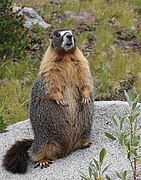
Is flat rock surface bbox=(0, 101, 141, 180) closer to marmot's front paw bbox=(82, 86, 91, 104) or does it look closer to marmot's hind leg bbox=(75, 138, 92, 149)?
marmot's hind leg bbox=(75, 138, 92, 149)

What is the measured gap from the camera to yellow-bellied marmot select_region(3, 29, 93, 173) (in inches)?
181

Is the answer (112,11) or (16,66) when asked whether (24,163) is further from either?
(112,11)

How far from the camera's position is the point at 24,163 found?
15.6 ft

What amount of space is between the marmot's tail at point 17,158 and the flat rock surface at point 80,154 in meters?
0.05

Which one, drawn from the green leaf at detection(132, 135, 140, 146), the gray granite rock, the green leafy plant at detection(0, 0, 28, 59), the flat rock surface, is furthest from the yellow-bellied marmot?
the gray granite rock

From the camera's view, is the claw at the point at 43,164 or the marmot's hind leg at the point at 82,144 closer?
the claw at the point at 43,164

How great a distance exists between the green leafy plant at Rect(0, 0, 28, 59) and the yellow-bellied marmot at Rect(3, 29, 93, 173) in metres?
2.94

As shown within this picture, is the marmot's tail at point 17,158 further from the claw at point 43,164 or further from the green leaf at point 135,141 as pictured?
the green leaf at point 135,141

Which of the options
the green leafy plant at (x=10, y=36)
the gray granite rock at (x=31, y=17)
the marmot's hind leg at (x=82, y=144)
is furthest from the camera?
the gray granite rock at (x=31, y=17)

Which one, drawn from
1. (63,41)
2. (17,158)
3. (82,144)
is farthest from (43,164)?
(63,41)

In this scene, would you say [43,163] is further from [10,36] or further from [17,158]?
[10,36]

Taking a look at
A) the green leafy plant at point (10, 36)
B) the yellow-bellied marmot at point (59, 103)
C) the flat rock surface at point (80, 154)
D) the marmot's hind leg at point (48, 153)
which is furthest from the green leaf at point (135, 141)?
the green leafy plant at point (10, 36)

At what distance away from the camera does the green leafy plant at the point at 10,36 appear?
7594 millimetres

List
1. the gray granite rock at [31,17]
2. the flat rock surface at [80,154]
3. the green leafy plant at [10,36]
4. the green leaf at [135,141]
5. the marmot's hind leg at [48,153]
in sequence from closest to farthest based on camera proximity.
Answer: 1. the green leaf at [135,141]
2. the flat rock surface at [80,154]
3. the marmot's hind leg at [48,153]
4. the green leafy plant at [10,36]
5. the gray granite rock at [31,17]
